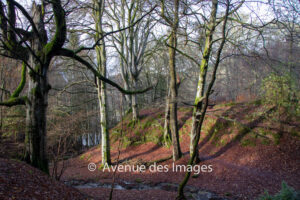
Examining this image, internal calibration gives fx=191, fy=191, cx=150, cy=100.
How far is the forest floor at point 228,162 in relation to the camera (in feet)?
23.6

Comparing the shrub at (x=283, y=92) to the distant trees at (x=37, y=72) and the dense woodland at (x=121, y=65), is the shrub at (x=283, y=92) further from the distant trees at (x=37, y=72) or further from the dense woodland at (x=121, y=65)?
the distant trees at (x=37, y=72)

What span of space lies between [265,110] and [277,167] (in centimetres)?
342

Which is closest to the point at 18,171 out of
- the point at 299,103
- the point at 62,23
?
the point at 62,23

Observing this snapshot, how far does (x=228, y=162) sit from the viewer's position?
936 centimetres

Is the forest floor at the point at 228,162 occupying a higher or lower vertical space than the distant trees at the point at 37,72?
lower

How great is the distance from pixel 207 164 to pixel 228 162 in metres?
1.01

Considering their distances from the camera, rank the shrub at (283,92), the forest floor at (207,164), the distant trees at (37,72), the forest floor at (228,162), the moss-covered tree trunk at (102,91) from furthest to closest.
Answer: the moss-covered tree trunk at (102,91)
the shrub at (283,92)
the forest floor at (228,162)
the distant trees at (37,72)
the forest floor at (207,164)

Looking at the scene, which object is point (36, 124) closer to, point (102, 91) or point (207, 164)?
point (102, 91)

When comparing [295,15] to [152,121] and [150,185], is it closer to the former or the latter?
[150,185]

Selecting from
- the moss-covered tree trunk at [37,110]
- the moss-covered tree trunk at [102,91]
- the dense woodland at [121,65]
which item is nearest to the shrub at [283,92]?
the dense woodland at [121,65]

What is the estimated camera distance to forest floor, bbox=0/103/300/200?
186 inches

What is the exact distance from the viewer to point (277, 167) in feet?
26.6

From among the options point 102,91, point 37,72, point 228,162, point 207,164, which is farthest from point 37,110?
point 228,162

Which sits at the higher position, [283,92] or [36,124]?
[283,92]
